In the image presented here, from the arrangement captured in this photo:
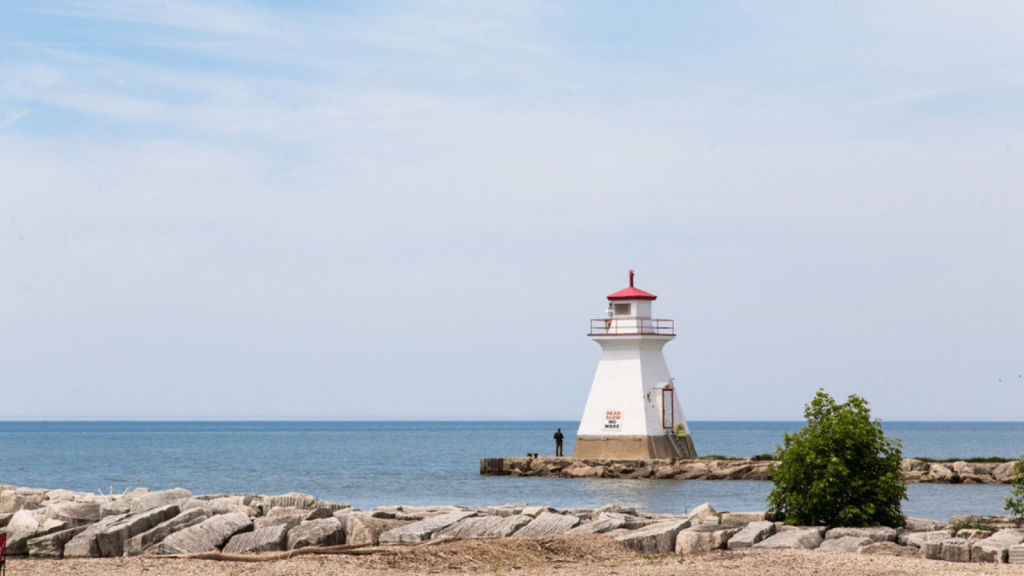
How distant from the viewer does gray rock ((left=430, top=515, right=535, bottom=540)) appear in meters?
13.3

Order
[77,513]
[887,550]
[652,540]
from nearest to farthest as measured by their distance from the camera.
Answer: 1. [887,550]
2. [652,540]
3. [77,513]

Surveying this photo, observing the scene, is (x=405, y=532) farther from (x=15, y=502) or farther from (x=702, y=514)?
(x=15, y=502)

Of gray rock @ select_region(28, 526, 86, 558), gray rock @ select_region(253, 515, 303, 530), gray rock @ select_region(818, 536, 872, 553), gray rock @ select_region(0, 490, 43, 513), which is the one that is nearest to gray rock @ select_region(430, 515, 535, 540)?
gray rock @ select_region(253, 515, 303, 530)

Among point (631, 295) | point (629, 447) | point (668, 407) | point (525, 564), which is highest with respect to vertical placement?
point (631, 295)

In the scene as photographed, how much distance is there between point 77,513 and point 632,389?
23698 millimetres

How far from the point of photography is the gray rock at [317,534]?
1245 cm

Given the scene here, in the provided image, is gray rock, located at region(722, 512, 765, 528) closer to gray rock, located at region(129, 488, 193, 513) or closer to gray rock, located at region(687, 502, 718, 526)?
gray rock, located at region(687, 502, 718, 526)

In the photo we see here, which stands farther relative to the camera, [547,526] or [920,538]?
[547,526]

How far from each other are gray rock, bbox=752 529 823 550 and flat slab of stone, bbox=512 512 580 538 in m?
2.41

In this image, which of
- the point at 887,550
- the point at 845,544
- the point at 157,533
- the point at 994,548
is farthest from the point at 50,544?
the point at 994,548

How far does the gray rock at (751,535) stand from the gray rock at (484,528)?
8.75ft

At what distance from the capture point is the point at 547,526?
13766 millimetres

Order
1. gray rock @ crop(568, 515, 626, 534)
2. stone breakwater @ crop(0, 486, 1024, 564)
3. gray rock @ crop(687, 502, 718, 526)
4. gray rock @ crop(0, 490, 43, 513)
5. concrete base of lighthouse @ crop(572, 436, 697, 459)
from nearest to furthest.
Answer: stone breakwater @ crop(0, 486, 1024, 564)
gray rock @ crop(568, 515, 626, 534)
gray rock @ crop(687, 502, 718, 526)
gray rock @ crop(0, 490, 43, 513)
concrete base of lighthouse @ crop(572, 436, 697, 459)

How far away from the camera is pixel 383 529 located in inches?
524
